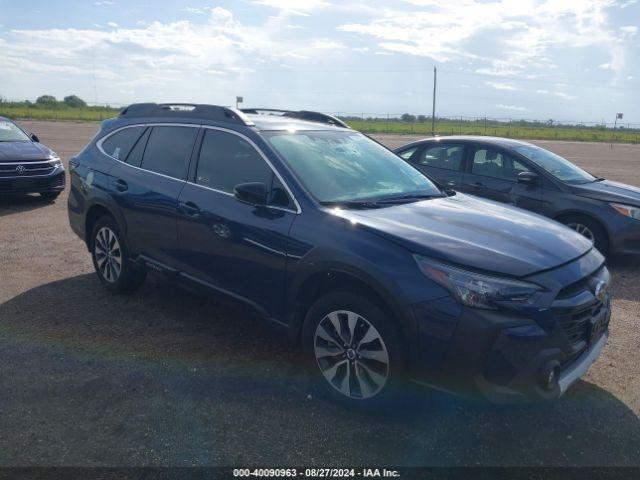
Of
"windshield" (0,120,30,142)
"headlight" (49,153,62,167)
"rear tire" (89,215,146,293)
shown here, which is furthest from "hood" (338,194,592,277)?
"windshield" (0,120,30,142)

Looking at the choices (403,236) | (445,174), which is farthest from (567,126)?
(403,236)

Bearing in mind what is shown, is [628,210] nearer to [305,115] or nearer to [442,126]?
[305,115]

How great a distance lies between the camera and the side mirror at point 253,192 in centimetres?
384

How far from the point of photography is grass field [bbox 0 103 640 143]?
2208 inches

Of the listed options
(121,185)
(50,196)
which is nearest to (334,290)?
(121,185)

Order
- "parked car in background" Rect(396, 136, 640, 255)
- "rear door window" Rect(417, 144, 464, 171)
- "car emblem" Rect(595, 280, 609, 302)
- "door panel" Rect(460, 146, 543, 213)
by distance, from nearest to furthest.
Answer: "car emblem" Rect(595, 280, 609, 302) < "parked car in background" Rect(396, 136, 640, 255) < "door panel" Rect(460, 146, 543, 213) < "rear door window" Rect(417, 144, 464, 171)

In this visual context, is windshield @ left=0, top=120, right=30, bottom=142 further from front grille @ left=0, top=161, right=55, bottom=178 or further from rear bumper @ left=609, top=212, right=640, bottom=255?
rear bumper @ left=609, top=212, right=640, bottom=255

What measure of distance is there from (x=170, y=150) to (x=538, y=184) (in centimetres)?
485

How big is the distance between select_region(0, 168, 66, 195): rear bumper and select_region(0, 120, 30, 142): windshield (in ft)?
3.83

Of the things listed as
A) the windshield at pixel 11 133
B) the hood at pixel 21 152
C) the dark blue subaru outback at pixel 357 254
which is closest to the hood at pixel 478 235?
the dark blue subaru outback at pixel 357 254

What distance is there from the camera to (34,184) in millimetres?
10195

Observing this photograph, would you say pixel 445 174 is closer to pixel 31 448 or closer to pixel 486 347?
pixel 486 347

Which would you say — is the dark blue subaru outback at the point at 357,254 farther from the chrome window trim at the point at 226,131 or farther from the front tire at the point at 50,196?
the front tire at the point at 50,196

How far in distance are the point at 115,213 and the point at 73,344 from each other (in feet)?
4.36
